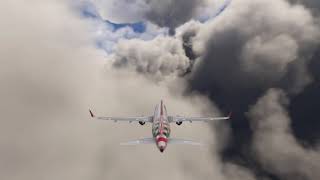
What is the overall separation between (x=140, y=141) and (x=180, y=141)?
16052 millimetres

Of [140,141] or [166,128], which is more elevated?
[166,128]

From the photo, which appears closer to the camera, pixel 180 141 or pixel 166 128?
pixel 180 141

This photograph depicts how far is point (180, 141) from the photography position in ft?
545

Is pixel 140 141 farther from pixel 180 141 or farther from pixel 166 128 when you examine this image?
pixel 166 128

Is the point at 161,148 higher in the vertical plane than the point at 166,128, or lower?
lower

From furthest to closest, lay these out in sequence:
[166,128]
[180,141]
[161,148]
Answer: [166,128], [161,148], [180,141]

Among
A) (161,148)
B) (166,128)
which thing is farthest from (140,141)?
(166,128)

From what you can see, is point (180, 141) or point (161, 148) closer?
point (180, 141)

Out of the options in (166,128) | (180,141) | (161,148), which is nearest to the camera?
(180,141)

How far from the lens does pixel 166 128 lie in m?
197

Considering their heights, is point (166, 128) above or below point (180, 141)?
above

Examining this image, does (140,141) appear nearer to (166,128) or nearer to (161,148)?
(161,148)

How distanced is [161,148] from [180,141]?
14024 millimetres

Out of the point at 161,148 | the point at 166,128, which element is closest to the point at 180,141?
the point at 161,148
